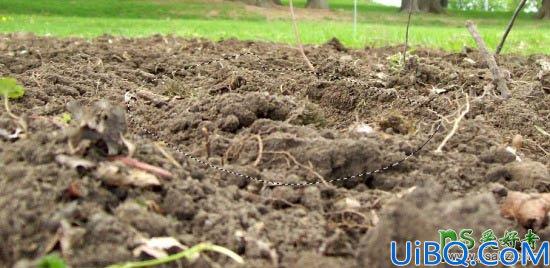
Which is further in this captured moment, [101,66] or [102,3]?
[102,3]

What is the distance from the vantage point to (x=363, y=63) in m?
4.72

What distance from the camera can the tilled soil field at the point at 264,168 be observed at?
4.99 feet

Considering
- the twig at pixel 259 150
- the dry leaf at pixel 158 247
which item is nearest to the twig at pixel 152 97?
the twig at pixel 259 150

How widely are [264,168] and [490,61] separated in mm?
1580

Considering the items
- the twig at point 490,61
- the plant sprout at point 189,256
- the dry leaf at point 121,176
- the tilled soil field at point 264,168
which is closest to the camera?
the plant sprout at point 189,256

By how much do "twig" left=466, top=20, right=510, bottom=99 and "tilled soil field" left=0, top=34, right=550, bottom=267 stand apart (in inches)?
2.3

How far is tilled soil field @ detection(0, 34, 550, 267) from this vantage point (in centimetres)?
152

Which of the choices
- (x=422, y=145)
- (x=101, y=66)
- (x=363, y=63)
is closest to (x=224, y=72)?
(x=101, y=66)

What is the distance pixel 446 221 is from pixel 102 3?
27511 mm

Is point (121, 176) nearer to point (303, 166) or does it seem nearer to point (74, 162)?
point (74, 162)

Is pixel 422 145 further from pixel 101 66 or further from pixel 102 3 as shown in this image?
pixel 102 3

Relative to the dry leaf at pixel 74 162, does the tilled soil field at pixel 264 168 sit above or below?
below

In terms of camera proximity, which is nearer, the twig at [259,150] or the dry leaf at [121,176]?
the dry leaf at [121,176]

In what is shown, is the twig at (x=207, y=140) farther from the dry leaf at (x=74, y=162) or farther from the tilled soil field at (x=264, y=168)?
the dry leaf at (x=74, y=162)
